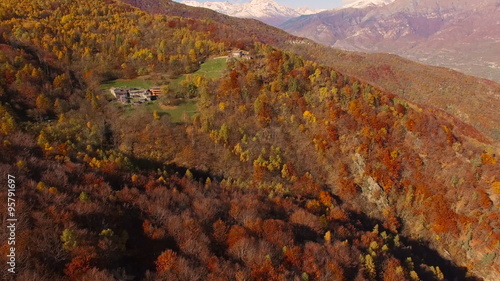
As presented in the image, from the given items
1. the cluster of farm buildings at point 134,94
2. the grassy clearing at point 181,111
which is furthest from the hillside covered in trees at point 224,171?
the cluster of farm buildings at point 134,94

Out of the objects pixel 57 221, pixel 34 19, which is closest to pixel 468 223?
pixel 57 221

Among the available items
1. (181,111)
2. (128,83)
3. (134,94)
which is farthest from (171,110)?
(128,83)

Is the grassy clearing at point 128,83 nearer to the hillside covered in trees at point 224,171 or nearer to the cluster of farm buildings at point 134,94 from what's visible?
the hillside covered in trees at point 224,171

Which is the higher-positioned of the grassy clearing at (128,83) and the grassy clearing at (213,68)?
the grassy clearing at (213,68)

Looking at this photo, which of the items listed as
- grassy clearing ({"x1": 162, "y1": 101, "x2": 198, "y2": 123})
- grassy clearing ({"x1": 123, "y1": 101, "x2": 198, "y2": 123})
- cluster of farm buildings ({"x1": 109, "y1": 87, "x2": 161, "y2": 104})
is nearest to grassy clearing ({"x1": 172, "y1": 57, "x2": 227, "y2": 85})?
cluster of farm buildings ({"x1": 109, "y1": 87, "x2": 161, "y2": 104})

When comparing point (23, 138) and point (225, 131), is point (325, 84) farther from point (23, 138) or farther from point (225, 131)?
point (23, 138)

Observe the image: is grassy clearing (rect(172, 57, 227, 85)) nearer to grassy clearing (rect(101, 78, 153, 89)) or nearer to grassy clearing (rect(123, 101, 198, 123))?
grassy clearing (rect(101, 78, 153, 89))
